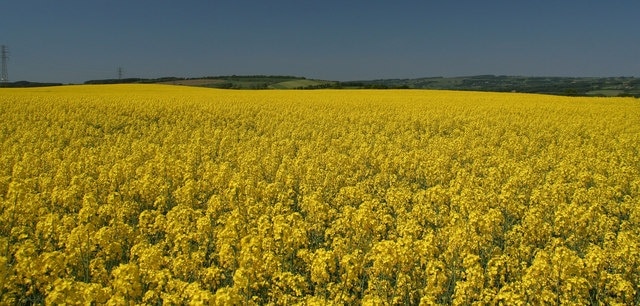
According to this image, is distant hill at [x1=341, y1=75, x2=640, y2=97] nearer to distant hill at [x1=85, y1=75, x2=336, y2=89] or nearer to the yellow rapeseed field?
distant hill at [x1=85, y1=75, x2=336, y2=89]

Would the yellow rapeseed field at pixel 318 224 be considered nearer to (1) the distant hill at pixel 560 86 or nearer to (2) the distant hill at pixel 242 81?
(1) the distant hill at pixel 560 86

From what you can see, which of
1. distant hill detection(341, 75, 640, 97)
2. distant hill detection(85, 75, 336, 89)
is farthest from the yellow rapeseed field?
distant hill detection(85, 75, 336, 89)

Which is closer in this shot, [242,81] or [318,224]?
[318,224]

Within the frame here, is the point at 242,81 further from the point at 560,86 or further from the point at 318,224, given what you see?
the point at 318,224

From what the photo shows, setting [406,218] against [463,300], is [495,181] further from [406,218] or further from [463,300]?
[463,300]

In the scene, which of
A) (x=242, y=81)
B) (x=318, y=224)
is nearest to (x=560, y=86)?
(x=242, y=81)

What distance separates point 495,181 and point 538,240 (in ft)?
11.4

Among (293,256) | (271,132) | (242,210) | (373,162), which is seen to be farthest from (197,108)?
(293,256)

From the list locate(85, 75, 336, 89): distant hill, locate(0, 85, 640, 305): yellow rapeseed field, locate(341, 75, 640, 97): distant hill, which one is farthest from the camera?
locate(85, 75, 336, 89): distant hill

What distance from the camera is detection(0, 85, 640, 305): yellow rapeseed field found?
5.43m

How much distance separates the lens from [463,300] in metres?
5.28

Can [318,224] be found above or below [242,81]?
below

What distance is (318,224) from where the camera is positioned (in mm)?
7762

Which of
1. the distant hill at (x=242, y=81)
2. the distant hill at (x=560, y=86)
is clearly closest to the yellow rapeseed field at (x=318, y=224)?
the distant hill at (x=560, y=86)
